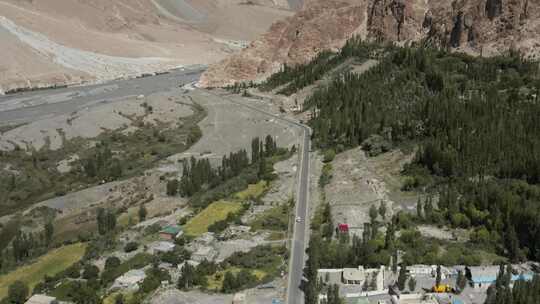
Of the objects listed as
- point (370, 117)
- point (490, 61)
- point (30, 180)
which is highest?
point (490, 61)

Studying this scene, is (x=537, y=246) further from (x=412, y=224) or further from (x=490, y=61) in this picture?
(x=490, y=61)

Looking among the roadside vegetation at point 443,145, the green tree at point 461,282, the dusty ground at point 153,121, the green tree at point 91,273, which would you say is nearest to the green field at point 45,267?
the green tree at point 91,273

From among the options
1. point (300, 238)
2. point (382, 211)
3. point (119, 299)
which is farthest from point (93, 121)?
point (119, 299)

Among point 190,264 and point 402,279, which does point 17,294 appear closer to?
point 190,264

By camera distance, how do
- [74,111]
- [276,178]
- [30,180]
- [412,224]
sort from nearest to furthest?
[412,224] < [276,178] < [30,180] < [74,111]

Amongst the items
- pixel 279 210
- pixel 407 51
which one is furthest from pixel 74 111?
pixel 279 210

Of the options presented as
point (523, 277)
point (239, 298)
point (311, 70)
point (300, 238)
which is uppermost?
point (311, 70)

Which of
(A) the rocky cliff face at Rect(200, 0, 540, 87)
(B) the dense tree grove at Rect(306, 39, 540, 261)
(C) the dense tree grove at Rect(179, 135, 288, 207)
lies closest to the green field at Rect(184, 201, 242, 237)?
(C) the dense tree grove at Rect(179, 135, 288, 207)

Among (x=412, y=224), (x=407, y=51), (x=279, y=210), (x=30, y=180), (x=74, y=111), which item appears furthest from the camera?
(x=74, y=111)

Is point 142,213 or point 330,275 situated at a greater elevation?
point 330,275
